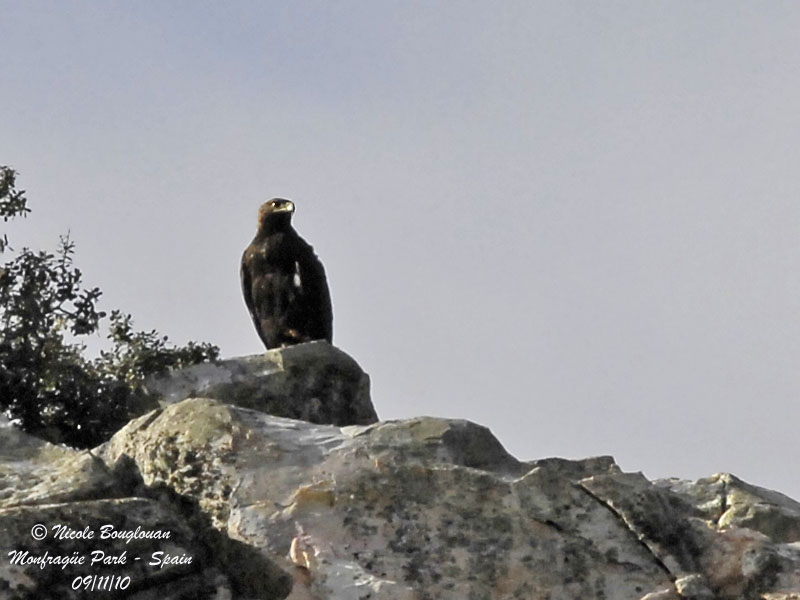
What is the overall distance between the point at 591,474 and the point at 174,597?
2016 mm

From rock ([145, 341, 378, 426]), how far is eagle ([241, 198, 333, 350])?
3782 mm

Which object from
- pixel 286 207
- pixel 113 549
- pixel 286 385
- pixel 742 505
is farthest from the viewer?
pixel 286 207

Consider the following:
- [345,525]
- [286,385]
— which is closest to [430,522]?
[345,525]

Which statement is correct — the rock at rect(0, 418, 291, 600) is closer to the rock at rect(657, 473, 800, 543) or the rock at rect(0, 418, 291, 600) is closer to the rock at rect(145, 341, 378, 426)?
the rock at rect(657, 473, 800, 543)

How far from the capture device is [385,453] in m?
6.16

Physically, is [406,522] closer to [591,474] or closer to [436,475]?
[436,475]

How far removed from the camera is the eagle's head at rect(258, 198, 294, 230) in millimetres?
14211

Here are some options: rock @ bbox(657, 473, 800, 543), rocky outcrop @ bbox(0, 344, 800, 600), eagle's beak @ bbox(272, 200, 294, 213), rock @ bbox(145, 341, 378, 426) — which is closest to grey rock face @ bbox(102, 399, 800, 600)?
rocky outcrop @ bbox(0, 344, 800, 600)

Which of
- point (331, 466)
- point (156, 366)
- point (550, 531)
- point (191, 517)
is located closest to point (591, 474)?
point (550, 531)

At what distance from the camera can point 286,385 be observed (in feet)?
30.3

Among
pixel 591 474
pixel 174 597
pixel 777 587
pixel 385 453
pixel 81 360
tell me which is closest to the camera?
pixel 174 597

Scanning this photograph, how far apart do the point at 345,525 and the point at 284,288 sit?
7.91 meters

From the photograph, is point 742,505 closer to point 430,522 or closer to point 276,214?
point 430,522

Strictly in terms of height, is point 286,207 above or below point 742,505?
above
